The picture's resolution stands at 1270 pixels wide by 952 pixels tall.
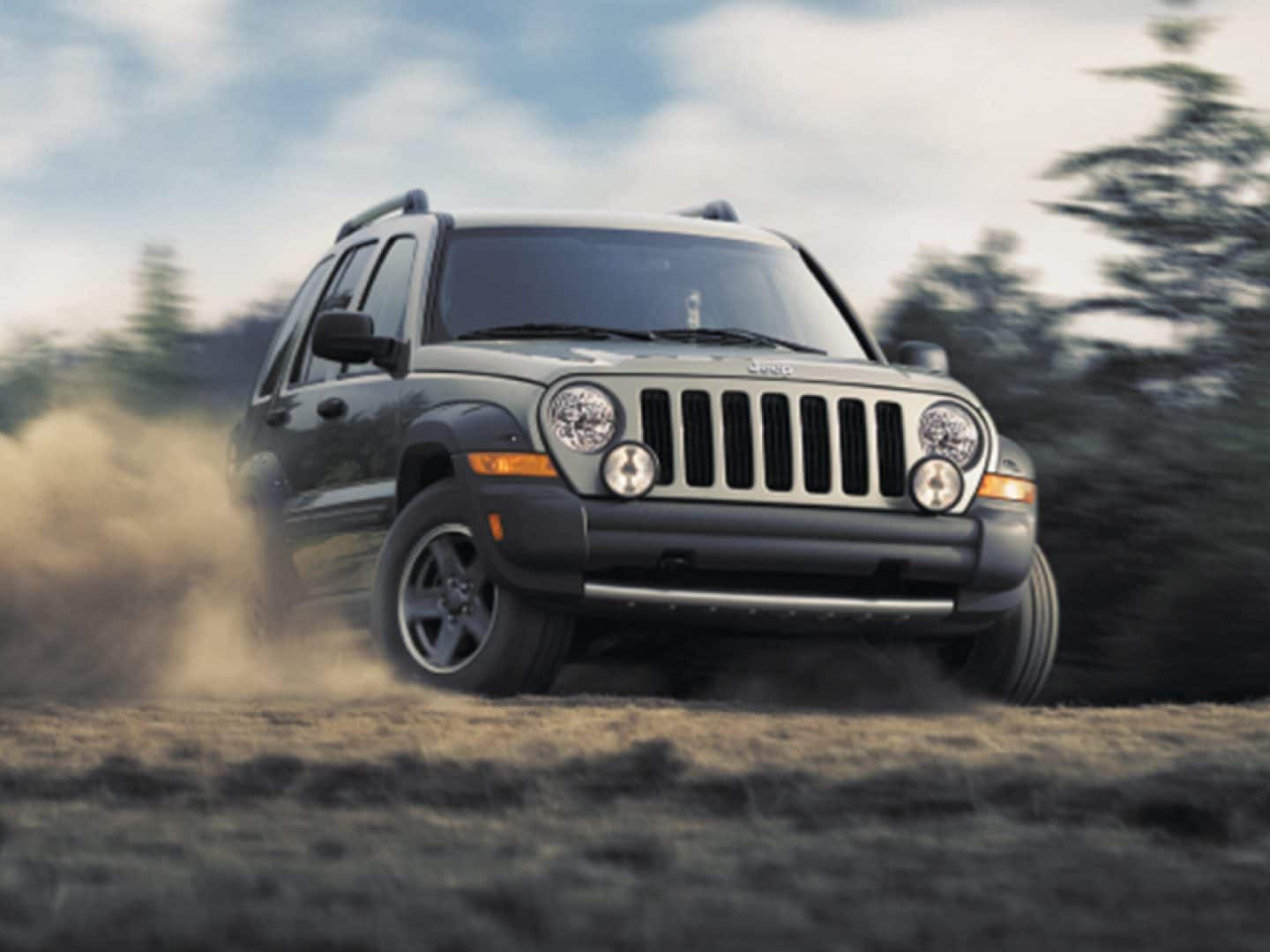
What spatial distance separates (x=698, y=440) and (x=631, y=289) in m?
1.33

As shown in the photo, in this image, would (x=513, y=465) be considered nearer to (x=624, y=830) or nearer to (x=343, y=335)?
(x=343, y=335)

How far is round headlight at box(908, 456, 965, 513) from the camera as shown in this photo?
24.4ft

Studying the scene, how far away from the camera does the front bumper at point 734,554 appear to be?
7047 millimetres

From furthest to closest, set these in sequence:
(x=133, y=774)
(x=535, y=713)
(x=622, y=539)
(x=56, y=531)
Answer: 1. (x=56, y=531)
2. (x=622, y=539)
3. (x=535, y=713)
4. (x=133, y=774)

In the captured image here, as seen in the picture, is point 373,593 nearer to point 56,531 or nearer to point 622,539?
point 622,539

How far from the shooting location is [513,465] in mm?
7168

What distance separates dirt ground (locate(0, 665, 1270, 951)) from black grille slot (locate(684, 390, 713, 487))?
0.79 metres

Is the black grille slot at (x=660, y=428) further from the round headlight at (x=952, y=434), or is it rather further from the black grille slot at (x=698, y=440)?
the round headlight at (x=952, y=434)

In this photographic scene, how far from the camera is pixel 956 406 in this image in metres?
7.69

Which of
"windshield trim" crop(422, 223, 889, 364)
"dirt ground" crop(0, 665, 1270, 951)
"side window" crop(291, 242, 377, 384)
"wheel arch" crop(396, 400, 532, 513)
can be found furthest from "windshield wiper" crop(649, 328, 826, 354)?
"dirt ground" crop(0, 665, 1270, 951)

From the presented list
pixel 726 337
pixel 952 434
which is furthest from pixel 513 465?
pixel 952 434

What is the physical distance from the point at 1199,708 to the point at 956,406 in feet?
4.28

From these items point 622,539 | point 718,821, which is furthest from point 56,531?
point 718,821

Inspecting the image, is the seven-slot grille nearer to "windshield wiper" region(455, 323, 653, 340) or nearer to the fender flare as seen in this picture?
the fender flare
